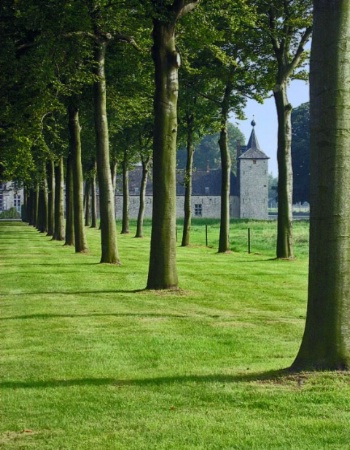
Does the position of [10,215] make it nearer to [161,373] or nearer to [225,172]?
[225,172]

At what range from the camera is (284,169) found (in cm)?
3019

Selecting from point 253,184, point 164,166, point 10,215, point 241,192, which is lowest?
point 10,215

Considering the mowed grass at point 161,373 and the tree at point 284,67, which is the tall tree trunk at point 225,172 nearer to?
the tree at point 284,67

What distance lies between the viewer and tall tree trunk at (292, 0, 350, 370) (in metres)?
8.92

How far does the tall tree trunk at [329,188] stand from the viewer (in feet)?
29.3

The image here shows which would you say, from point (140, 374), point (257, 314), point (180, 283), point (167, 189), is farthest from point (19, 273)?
point (140, 374)

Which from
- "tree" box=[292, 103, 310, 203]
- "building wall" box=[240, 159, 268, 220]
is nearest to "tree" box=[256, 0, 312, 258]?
"tree" box=[292, 103, 310, 203]

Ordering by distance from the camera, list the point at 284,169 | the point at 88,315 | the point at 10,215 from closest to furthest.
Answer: the point at 88,315
the point at 284,169
the point at 10,215

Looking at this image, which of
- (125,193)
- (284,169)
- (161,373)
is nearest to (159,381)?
(161,373)

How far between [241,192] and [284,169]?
81.2m

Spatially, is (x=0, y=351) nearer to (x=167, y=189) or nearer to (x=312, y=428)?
(x=312, y=428)

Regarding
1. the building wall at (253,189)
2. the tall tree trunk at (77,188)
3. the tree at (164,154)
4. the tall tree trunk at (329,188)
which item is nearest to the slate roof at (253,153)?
the building wall at (253,189)

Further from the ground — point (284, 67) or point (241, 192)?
point (284, 67)

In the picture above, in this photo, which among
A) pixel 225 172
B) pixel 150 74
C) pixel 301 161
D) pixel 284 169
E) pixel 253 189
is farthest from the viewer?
pixel 253 189
